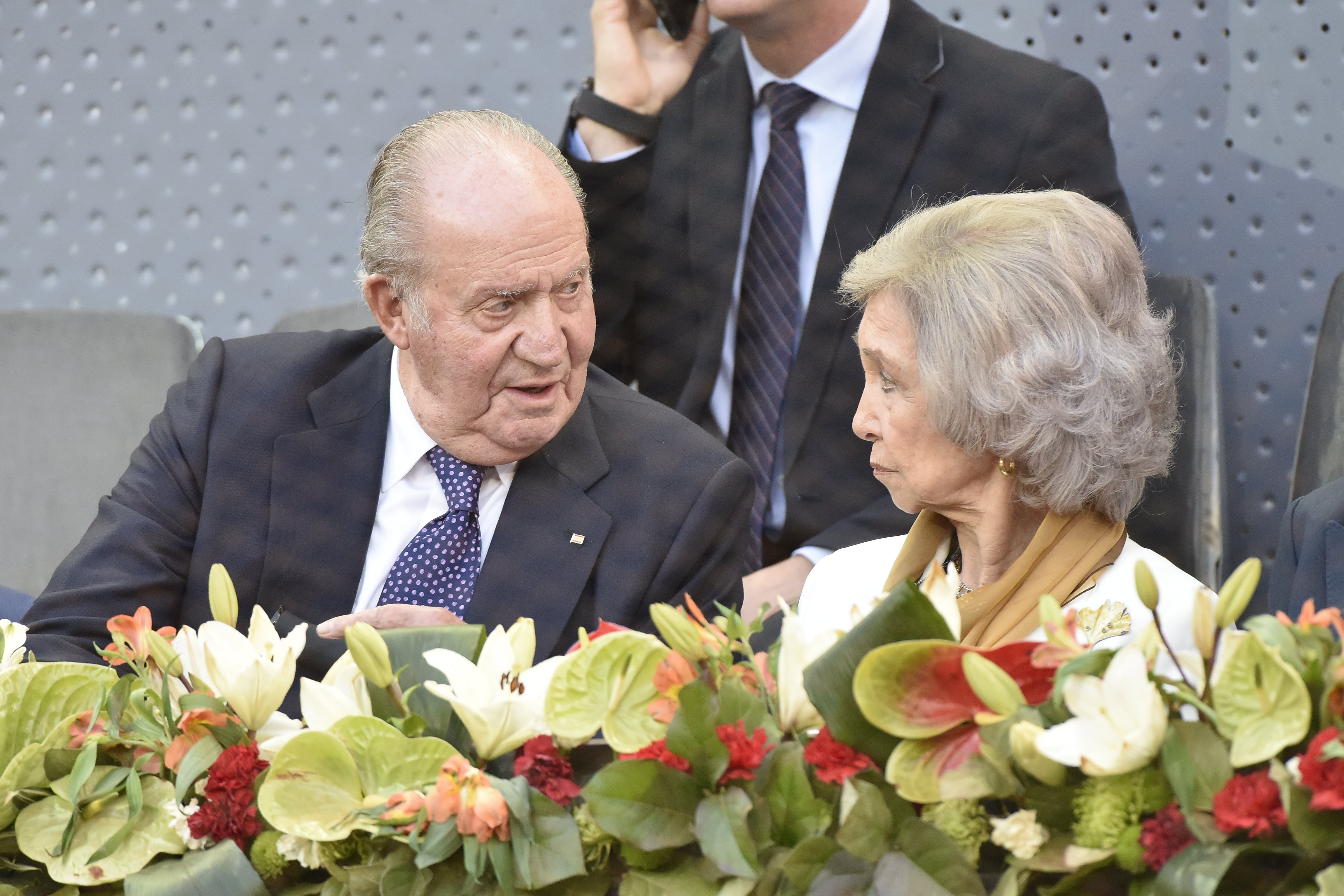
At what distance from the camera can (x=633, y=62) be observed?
183cm

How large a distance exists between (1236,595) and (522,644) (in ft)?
1.13

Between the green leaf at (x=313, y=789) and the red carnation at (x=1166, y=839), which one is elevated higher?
the red carnation at (x=1166, y=839)

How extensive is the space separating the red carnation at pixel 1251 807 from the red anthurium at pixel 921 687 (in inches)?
3.6

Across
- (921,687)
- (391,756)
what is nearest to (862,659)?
(921,687)

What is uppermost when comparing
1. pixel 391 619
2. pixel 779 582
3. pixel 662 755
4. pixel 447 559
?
pixel 662 755

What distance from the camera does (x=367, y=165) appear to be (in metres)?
2.12

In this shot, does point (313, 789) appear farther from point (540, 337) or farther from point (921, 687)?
point (540, 337)

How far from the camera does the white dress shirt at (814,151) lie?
1.69 m

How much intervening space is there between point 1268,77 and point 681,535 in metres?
1.09

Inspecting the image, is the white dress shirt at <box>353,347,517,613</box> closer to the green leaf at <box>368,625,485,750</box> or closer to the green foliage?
the green leaf at <box>368,625,485,750</box>

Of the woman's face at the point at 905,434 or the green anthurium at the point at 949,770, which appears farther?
the woman's face at the point at 905,434

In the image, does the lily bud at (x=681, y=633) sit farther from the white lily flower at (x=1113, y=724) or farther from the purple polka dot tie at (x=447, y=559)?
the purple polka dot tie at (x=447, y=559)

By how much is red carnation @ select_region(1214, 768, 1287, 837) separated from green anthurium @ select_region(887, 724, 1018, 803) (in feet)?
0.28

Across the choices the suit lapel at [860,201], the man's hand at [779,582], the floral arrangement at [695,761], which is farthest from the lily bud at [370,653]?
the suit lapel at [860,201]
